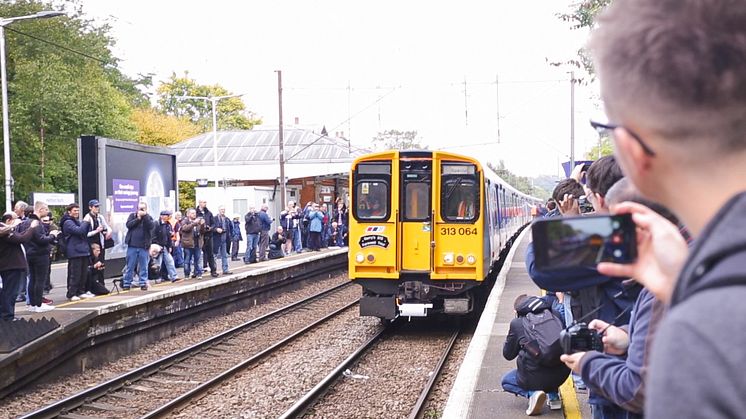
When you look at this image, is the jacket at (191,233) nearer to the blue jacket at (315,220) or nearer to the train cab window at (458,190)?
the train cab window at (458,190)

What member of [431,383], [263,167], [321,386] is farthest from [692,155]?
[263,167]

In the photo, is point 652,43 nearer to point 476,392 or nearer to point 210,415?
point 476,392

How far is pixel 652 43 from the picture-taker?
1.10 meters

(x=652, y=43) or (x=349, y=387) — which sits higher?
(x=652, y=43)

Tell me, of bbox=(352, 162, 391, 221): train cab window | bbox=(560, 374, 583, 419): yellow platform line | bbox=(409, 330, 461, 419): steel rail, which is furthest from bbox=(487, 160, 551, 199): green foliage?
bbox=(560, 374, 583, 419): yellow platform line

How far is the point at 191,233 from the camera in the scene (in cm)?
1571

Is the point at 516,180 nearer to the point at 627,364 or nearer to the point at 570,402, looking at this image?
the point at 570,402

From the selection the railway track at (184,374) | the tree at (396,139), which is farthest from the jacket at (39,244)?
the tree at (396,139)

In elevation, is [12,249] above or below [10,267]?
above

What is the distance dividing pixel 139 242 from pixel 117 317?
2371 mm

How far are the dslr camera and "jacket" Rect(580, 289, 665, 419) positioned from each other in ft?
2.07

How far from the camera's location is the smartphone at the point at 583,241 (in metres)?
1.41

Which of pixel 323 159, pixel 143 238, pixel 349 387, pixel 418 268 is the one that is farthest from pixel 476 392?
pixel 323 159

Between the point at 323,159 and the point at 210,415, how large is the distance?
36642 millimetres
